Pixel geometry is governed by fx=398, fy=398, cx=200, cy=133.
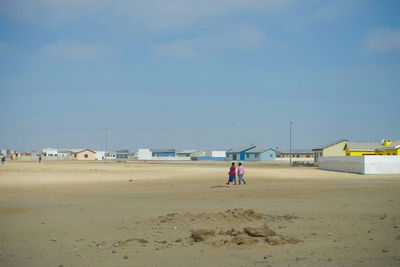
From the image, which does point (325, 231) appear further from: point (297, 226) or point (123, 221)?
point (123, 221)

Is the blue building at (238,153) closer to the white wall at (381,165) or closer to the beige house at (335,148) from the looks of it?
the beige house at (335,148)

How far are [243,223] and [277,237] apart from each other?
232 cm

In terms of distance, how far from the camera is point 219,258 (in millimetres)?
8297

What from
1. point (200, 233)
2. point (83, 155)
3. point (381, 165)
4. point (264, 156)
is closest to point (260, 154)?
point (264, 156)

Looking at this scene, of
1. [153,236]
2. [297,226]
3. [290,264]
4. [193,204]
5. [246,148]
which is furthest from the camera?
[246,148]

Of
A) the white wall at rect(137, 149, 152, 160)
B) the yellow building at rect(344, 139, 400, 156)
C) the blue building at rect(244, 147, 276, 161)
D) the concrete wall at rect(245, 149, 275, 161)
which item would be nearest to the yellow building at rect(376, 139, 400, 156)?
the yellow building at rect(344, 139, 400, 156)

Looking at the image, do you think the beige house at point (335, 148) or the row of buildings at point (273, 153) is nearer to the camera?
the row of buildings at point (273, 153)

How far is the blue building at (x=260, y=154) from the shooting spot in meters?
117

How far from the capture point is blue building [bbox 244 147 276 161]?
117m

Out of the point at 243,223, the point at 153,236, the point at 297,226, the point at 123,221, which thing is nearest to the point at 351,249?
the point at 297,226

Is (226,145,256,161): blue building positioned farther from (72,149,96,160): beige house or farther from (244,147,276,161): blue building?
(72,149,96,160): beige house

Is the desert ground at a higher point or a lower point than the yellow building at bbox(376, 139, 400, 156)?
lower

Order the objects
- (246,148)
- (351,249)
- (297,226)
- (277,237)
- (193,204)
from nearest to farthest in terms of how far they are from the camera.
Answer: (351,249)
(277,237)
(297,226)
(193,204)
(246,148)

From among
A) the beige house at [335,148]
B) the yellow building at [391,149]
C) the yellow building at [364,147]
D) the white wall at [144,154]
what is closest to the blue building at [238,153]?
the white wall at [144,154]
